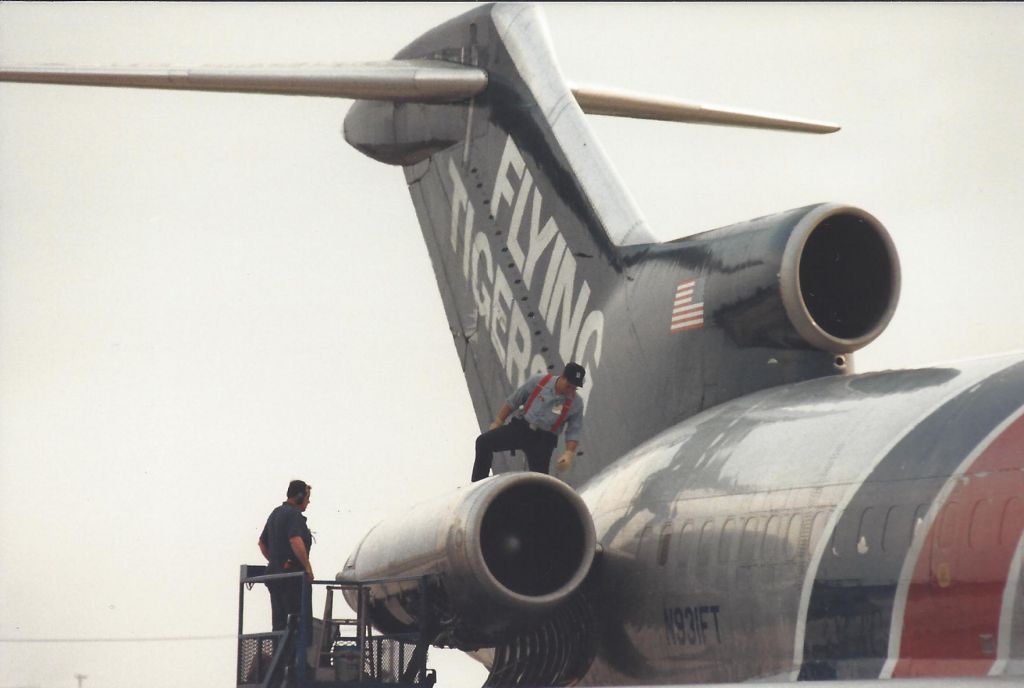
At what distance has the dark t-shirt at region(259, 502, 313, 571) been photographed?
11344mm

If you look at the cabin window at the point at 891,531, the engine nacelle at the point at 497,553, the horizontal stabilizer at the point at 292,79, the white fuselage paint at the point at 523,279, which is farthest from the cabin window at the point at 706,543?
the horizontal stabilizer at the point at 292,79

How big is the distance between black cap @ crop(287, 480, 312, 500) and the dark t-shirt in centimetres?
7

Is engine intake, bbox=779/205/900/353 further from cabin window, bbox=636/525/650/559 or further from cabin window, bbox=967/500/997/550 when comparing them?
cabin window, bbox=967/500/997/550

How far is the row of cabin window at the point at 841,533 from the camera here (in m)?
7.90

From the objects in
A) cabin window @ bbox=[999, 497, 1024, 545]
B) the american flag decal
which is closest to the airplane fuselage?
cabin window @ bbox=[999, 497, 1024, 545]

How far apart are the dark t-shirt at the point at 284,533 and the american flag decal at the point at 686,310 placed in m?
2.74

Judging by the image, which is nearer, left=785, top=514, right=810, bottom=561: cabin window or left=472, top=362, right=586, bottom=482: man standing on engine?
left=785, top=514, right=810, bottom=561: cabin window

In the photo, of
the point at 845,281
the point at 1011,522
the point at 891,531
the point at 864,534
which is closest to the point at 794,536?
the point at 864,534

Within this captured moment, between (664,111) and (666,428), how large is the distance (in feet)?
13.4

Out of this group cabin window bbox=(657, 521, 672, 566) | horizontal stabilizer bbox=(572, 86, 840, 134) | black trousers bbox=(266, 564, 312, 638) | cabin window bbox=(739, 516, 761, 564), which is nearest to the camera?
cabin window bbox=(739, 516, 761, 564)

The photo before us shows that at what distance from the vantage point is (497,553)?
10.3m

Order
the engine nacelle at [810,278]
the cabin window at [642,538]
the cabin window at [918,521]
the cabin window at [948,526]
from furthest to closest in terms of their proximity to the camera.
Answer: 1. the engine nacelle at [810,278]
2. the cabin window at [642,538]
3. the cabin window at [918,521]
4. the cabin window at [948,526]

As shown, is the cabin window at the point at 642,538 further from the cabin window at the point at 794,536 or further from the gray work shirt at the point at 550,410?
the cabin window at the point at 794,536

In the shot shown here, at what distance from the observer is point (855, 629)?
8516 millimetres
